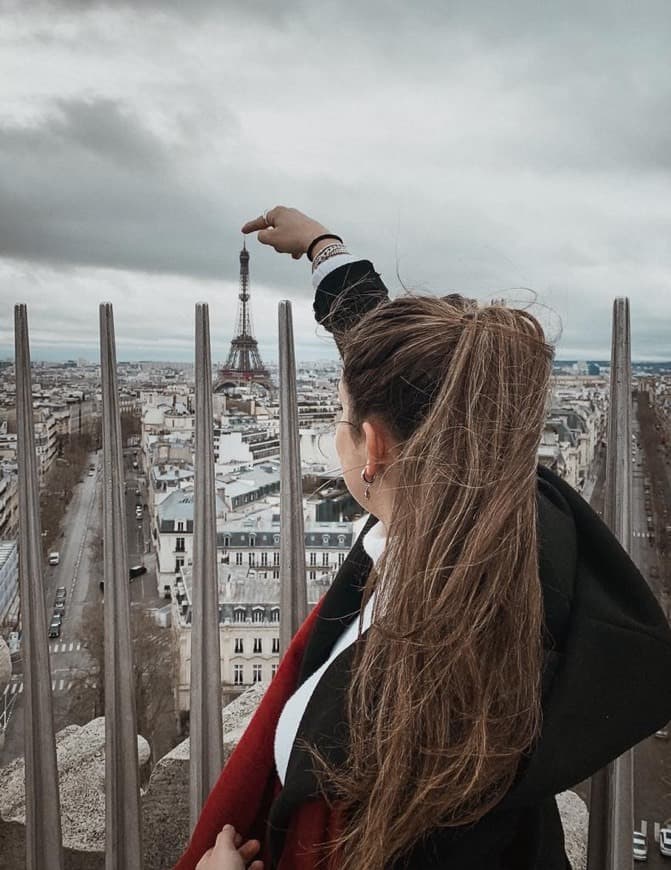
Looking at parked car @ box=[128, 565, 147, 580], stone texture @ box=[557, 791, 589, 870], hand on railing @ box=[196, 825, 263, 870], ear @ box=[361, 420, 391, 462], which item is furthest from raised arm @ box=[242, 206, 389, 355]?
stone texture @ box=[557, 791, 589, 870]

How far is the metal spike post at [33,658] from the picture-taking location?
1338 millimetres

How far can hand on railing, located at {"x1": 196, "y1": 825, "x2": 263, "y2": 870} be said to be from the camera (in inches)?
27.9

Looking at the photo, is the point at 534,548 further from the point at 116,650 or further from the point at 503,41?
the point at 503,41

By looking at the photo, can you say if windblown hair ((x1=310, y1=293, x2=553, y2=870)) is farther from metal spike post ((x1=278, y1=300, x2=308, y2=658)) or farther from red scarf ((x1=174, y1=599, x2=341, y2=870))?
metal spike post ((x1=278, y1=300, x2=308, y2=658))

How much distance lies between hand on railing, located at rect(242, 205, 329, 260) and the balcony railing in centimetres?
34

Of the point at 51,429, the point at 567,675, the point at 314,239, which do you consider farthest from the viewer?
the point at 51,429

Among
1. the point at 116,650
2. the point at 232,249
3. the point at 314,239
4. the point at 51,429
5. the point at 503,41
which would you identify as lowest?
the point at 116,650

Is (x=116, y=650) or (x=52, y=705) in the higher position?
(x=116, y=650)

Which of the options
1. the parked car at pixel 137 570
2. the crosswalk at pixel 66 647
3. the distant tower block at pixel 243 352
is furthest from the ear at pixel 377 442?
the crosswalk at pixel 66 647

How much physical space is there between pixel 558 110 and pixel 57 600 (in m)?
1.71

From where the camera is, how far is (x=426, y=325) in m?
0.60

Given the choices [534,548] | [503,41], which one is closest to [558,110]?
[503,41]

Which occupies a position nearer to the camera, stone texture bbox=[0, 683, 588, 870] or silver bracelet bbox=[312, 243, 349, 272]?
silver bracelet bbox=[312, 243, 349, 272]

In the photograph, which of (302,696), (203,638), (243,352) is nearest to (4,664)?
(203,638)
